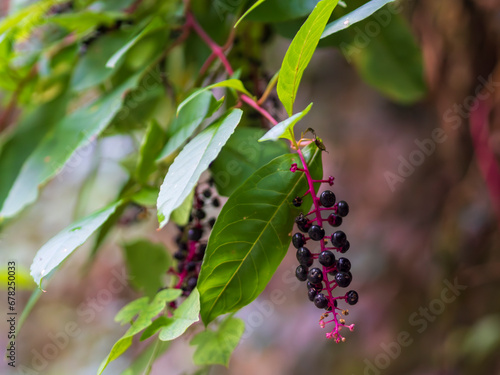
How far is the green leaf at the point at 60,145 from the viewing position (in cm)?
65

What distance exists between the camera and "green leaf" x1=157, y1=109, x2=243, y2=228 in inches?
15.9

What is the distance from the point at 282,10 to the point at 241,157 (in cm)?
22

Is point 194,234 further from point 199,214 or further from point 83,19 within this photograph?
point 83,19

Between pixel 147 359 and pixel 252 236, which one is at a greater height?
pixel 252 236

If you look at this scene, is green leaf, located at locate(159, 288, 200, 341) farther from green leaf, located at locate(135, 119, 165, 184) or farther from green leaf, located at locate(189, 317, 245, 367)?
green leaf, located at locate(135, 119, 165, 184)

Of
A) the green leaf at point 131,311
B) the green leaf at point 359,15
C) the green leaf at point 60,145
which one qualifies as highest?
the green leaf at point 60,145

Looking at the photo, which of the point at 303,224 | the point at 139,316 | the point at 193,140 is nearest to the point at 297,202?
the point at 303,224

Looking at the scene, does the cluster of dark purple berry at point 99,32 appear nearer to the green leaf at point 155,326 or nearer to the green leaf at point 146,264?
the green leaf at point 146,264

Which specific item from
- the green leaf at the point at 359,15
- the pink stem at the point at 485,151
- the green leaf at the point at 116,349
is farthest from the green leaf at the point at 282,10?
the pink stem at the point at 485,151

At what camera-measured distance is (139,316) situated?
1.72 feet

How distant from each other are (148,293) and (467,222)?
2.96ft

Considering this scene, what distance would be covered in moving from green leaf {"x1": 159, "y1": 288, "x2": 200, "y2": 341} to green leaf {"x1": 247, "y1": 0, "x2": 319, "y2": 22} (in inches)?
15.3

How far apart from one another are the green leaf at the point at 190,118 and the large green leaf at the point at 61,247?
11 cm

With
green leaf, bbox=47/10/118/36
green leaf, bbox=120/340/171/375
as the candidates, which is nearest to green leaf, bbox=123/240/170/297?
green leaf, bbox=120/340/171/375
